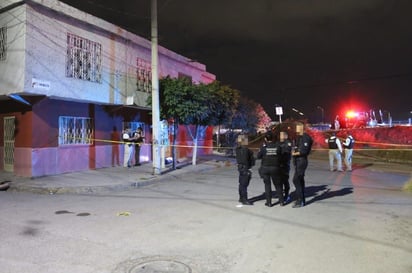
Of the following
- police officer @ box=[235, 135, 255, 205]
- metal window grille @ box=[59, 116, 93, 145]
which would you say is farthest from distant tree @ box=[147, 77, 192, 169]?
police officer @ box=[235, 135, 255, 205]

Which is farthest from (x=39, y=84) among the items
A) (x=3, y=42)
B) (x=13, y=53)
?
(x=3, y=42)

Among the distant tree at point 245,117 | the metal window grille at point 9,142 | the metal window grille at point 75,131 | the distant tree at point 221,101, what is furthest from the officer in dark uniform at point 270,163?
the distant tree at point 245,117

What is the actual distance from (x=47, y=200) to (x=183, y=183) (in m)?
4.89

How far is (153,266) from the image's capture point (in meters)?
5.45

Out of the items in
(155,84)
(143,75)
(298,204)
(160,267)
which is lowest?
(160,267)

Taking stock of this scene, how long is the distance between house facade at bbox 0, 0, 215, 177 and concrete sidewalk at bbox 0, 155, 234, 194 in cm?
67

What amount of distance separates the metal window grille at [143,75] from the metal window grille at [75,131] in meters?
3.47

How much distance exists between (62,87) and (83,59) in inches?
66.9

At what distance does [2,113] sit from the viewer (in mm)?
15773

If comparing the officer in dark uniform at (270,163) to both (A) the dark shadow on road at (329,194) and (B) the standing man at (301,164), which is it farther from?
(A) the dark shadow on road at (329,194)

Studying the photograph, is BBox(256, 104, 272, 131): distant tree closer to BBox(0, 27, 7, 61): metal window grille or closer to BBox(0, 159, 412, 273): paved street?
BBox(0, 27, 7, 61): metal window grille

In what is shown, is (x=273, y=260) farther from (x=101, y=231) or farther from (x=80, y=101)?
(x=80, y=101)

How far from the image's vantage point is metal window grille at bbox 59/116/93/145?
15.5 metres

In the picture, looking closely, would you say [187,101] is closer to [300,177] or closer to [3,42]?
[3,42]
